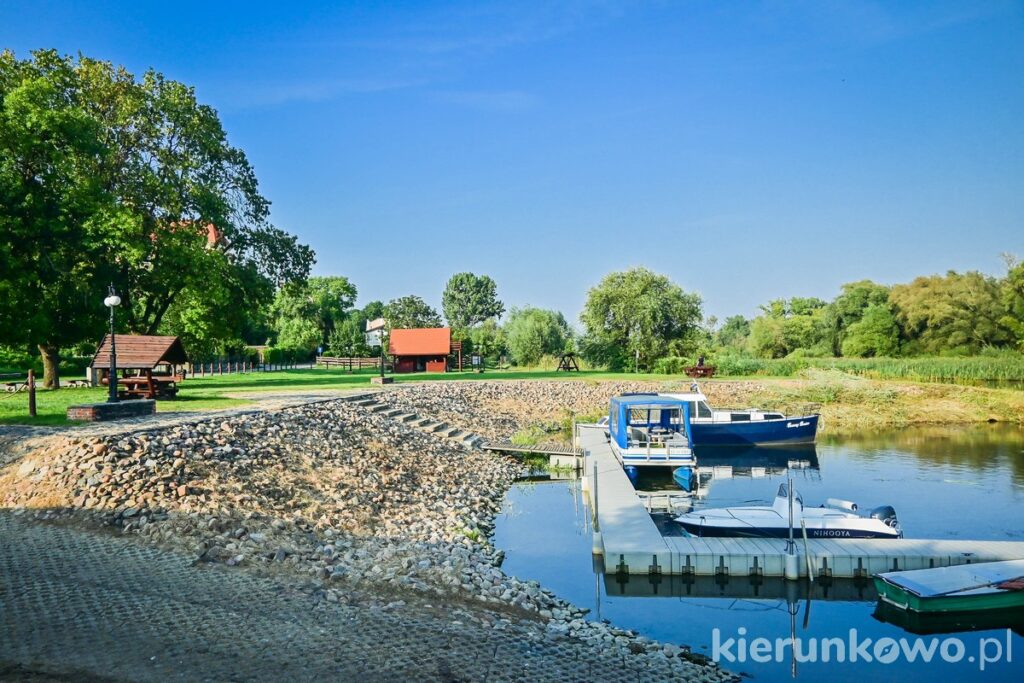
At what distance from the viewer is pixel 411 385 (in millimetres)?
35938

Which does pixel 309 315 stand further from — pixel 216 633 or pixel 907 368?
pixel 216 633

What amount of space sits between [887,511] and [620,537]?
5.85 m

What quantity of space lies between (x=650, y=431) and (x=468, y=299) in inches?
3657

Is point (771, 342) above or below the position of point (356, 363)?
above

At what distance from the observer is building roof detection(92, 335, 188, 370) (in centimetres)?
2419

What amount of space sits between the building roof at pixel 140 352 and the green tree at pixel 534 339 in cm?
3650

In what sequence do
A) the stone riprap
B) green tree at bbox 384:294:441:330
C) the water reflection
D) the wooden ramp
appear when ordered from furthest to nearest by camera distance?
1. green tree at bbox 384:294:441:330
2. the stone riprap
3. the water reflection
4. the wooden ramp

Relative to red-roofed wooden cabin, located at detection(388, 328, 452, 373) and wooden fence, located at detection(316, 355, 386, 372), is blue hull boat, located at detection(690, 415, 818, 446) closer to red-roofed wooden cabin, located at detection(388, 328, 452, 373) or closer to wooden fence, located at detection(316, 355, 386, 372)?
red-roofed wooden cabin, located at detection(388, 328, 452, 373)

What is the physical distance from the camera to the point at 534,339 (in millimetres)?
59531

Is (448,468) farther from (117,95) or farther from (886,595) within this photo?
(117,95)

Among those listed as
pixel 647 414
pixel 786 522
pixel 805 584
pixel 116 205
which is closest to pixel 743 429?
pixel 647 414

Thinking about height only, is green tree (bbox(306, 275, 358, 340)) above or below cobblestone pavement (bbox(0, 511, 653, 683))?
above

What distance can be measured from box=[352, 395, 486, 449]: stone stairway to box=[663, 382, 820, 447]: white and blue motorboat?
9.00 meters

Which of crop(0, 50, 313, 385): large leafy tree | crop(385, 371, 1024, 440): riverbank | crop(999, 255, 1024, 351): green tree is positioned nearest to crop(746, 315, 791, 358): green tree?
crop(999, 255, 1024, 351): green tree
